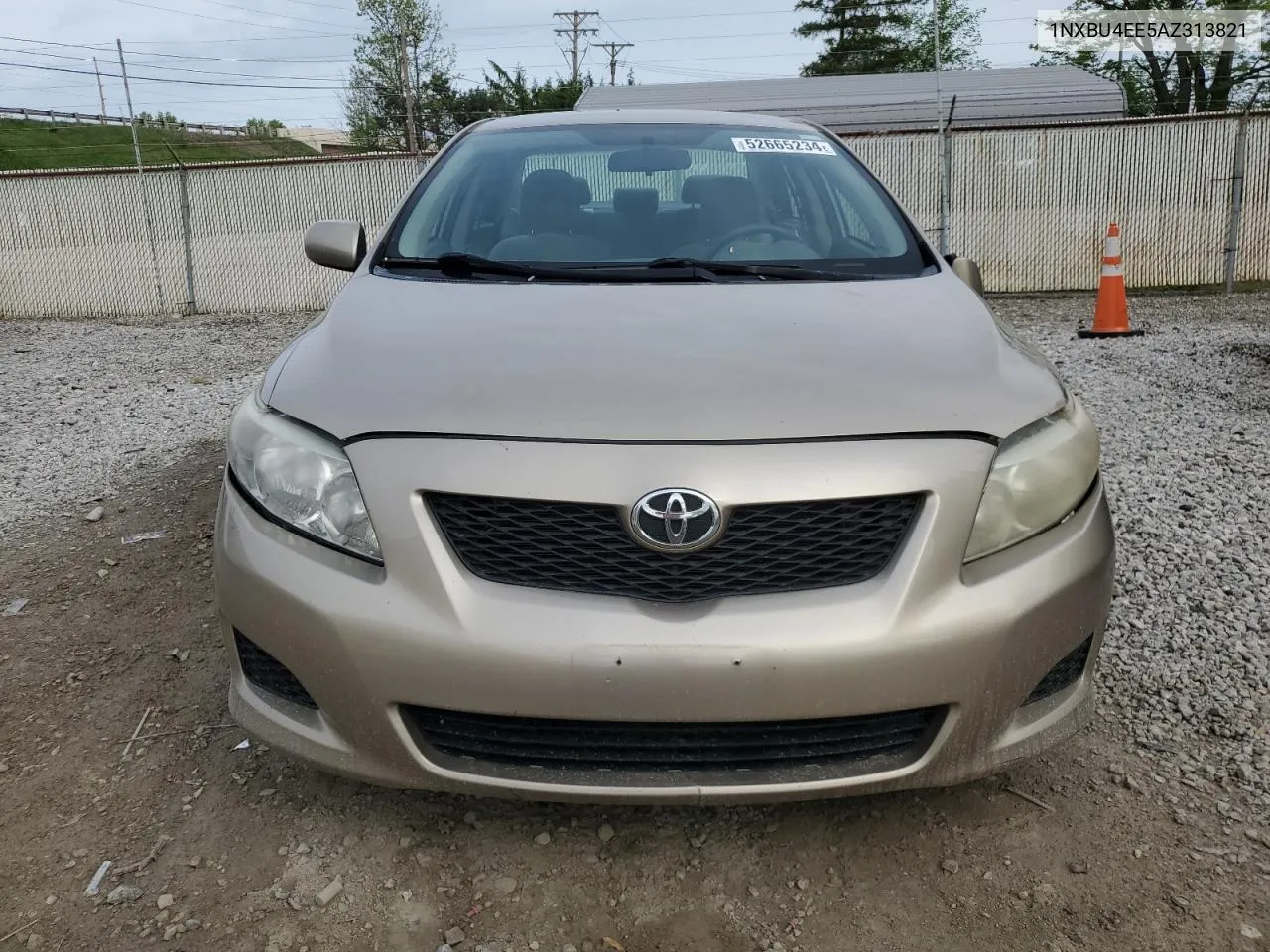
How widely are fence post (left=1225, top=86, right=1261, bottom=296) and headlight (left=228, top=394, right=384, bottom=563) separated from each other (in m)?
12.3

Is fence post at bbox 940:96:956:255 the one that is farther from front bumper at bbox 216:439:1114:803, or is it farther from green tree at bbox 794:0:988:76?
green tree at bbox 794:0:988:76

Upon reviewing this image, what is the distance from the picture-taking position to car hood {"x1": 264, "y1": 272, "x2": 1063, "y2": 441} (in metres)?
1.72

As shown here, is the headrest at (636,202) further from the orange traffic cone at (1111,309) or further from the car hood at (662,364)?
the orange traffic cone at (1111,309)

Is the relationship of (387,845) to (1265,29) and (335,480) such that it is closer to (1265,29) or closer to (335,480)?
(335,480)

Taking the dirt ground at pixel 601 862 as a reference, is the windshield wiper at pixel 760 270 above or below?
above

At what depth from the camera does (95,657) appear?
288 centimetres

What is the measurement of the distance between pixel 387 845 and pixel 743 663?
896 millimetres

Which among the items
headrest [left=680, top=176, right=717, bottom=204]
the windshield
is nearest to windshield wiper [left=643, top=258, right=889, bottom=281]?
the windshield

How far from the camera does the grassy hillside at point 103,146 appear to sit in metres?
51.8

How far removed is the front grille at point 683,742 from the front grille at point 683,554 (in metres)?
0.23

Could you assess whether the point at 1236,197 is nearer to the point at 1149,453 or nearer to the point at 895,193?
the point at 895,193

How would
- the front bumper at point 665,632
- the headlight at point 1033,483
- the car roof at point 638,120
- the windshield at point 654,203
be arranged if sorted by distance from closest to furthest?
1. the front bumper at point 665,632
2. the headlight at point 1033,483
3. the windshield at point 654,203
4. the car roof at point 638,120

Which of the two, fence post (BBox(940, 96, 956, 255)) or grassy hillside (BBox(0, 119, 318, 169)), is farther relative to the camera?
grassy hillside (BBox(0, 119, 318, 169))

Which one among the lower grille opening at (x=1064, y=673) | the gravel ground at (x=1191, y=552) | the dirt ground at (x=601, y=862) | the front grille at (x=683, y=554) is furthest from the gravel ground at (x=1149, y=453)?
the front grille at (x=683, y=554)
